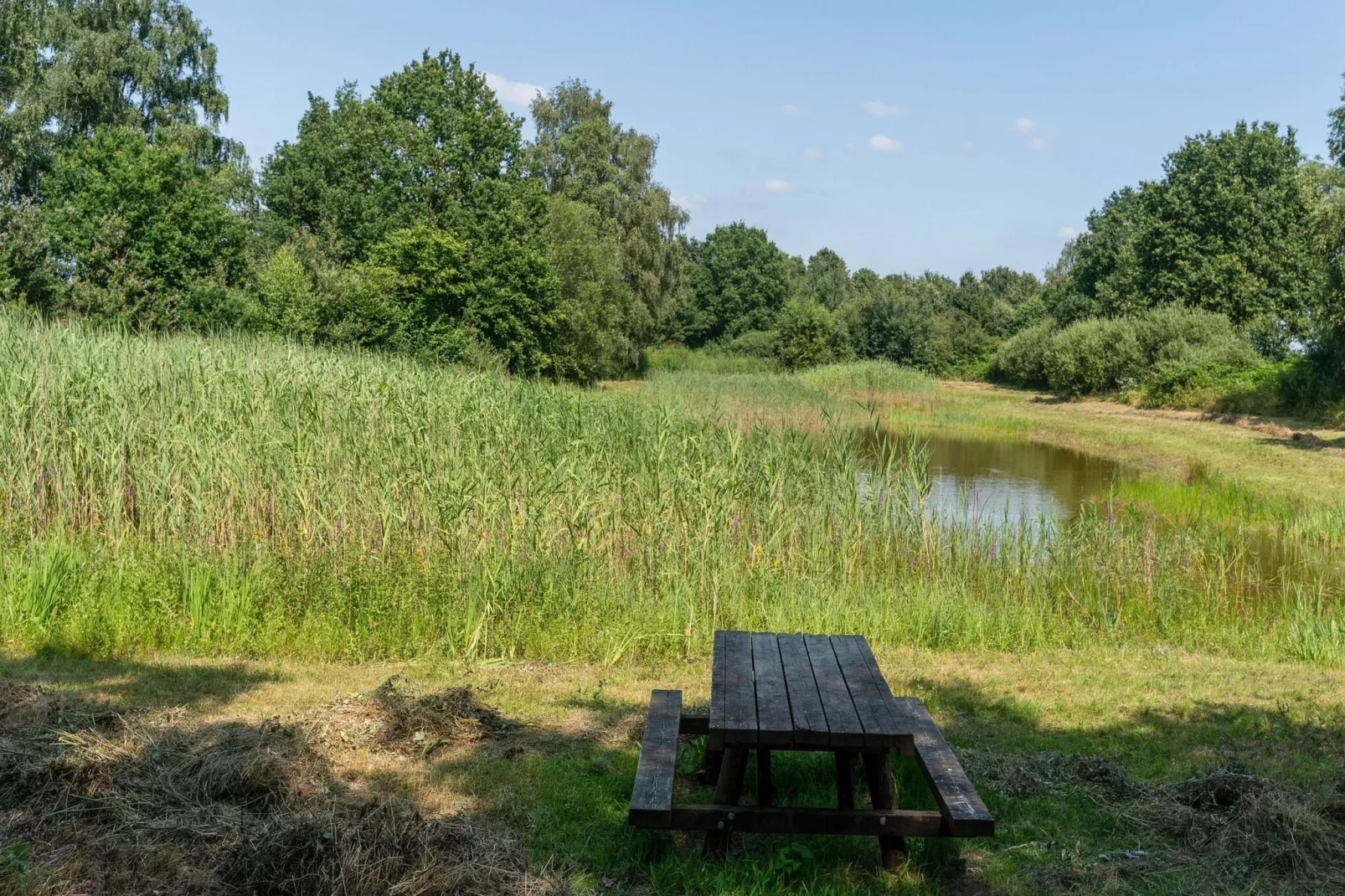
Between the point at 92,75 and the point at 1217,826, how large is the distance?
1424 inches

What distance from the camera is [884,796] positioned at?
358 cm

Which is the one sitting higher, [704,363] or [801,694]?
[704,363]

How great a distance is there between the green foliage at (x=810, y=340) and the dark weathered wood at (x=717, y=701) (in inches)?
1832

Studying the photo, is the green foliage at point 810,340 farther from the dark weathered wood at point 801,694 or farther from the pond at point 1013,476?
the dark weathered wood at point 801,694

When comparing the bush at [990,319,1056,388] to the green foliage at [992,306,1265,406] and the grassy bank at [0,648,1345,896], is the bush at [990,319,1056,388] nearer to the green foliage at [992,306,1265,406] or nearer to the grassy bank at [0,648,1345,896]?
the green foliage at [992,306,1265,406]

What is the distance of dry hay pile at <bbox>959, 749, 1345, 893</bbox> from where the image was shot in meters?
3.43

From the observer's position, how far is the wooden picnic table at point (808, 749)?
10.8 ft

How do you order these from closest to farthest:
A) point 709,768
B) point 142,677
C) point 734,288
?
point 709,768 < point 142,677 < point 734,288

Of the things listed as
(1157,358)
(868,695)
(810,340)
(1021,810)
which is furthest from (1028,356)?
(868,695)

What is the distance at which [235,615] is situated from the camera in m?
6.37

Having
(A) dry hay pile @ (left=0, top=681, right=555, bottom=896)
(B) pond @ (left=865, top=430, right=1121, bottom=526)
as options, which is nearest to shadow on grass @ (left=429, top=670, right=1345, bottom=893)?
(A) dry hay pile @ (left=0, top=681, right=555, bottom=896)

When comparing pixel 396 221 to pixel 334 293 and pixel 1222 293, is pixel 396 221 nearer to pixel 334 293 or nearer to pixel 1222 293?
pixel 334 293

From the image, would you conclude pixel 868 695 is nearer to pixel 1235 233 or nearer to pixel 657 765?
pixel 657 765

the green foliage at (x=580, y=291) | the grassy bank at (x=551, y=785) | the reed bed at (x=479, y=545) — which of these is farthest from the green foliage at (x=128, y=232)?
the grassy bank at (x=551, y=785)
